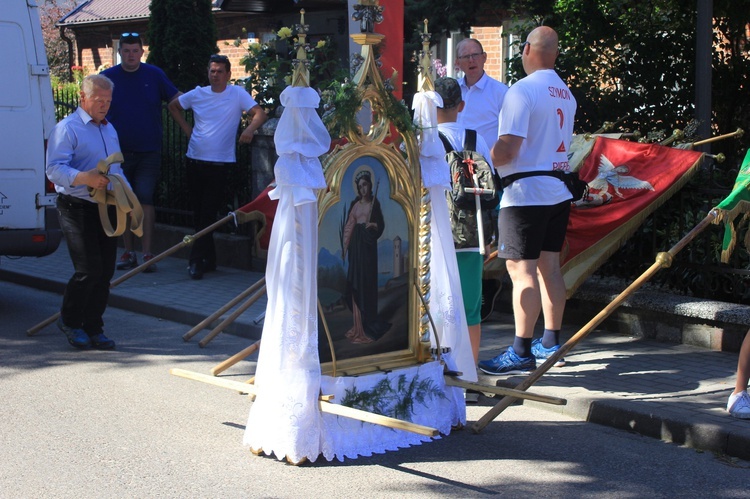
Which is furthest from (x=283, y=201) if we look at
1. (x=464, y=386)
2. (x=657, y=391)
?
(x=657, y=391)

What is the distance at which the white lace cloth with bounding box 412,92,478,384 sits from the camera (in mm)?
5680

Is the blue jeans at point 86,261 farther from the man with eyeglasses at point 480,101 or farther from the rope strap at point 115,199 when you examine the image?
the man with eyeglasses at point 480,101

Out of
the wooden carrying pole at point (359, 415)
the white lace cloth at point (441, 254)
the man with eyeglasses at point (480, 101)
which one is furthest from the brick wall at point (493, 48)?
the wooden carrying pole at point (359, 415)

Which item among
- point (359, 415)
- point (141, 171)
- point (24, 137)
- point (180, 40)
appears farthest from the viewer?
point (180, 40)

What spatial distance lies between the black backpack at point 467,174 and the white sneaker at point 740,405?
1804mm

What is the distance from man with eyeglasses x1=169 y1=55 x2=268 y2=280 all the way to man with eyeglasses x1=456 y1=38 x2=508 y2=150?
9.07 ft

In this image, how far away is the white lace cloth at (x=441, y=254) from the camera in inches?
224

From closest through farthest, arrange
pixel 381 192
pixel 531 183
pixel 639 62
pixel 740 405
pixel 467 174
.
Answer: pixel 381 192, pixel 740 405, pixel 467 174, pixel 531 183, pixel 639 62

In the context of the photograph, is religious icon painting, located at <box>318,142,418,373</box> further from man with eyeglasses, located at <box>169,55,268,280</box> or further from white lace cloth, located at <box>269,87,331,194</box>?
man with eyeglasses, located at <box>169,55,268,280</box>

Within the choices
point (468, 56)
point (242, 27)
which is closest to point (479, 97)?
point (468, 56)

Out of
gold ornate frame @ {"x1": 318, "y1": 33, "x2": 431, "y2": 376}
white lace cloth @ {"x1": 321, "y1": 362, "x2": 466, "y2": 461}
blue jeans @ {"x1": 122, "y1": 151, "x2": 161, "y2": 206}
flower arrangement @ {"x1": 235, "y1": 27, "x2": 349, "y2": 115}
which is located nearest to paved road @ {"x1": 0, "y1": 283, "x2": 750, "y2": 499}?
white lace cloth @ {"x1": 321, "y1": 362, "x2": 466, "y2": 461}

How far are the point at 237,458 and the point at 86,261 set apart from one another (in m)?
2.93

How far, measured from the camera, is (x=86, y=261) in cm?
756

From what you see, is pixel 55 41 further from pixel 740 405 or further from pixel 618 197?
pixel 740 405
